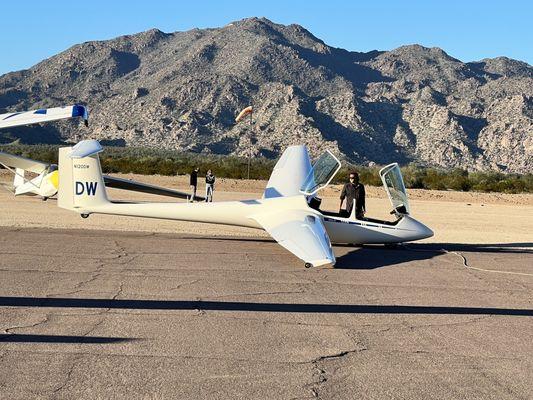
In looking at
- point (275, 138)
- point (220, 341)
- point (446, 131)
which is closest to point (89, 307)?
point (220, 341)

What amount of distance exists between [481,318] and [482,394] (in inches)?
135

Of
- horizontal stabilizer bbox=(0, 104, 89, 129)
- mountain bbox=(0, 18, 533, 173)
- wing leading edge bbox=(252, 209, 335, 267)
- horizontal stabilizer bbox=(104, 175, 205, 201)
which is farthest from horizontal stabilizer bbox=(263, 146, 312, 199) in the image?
mountain bbox=(0, 18, 533, 173)

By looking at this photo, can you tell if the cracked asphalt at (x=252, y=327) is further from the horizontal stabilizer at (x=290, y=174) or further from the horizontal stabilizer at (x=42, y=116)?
the horizontal stabilizer at (x=42, y=116)

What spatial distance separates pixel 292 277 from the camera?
41.5 ft

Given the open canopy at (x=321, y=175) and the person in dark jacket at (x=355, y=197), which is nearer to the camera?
the open canopy at (x=321, y=175)

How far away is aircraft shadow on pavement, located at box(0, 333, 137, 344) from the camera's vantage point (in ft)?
25.8

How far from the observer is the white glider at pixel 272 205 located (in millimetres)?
16078

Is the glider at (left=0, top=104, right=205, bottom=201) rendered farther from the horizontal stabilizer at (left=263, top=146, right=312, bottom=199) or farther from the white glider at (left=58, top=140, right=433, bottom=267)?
the horizontal stabilizer at (left=263, top=146, right=312, bottom=199)

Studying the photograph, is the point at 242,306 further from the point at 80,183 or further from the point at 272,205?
the point at 80,183

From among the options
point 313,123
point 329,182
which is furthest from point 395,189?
point 313,123

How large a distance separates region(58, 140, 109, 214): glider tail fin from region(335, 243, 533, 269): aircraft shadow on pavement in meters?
6.08

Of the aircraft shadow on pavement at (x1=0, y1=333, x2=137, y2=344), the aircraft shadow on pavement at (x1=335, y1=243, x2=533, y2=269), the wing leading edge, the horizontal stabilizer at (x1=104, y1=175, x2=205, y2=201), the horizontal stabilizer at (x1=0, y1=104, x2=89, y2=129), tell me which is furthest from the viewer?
the horizontal stabilizer at (x1=104, y1=175, x2=205, y2=201)

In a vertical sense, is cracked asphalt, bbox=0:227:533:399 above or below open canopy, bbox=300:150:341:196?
below

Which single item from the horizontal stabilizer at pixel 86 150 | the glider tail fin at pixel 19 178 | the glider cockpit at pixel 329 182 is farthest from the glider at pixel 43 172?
the glider cockpit at pixel 329 182
